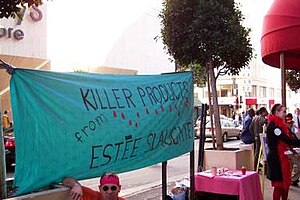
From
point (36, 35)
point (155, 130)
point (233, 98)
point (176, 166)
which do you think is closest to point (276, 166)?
point (155, 130)

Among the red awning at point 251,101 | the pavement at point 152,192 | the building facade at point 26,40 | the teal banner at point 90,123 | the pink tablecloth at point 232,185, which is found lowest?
the pavement at point 152,192

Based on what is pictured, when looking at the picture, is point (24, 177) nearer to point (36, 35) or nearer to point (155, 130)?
point (155, 130)

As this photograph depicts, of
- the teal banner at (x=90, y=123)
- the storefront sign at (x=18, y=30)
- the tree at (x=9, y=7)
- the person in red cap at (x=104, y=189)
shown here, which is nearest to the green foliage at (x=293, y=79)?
the teal banner at (x=90, y=123)

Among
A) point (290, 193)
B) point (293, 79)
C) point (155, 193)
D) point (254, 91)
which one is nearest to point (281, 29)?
point (290, 193)

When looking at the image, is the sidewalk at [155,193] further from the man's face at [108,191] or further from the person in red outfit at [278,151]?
the man's face at [108,191]

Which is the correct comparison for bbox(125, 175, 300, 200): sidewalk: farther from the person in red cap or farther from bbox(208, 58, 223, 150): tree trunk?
the person in red cap

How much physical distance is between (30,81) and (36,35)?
21.8 m

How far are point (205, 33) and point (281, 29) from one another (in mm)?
1539

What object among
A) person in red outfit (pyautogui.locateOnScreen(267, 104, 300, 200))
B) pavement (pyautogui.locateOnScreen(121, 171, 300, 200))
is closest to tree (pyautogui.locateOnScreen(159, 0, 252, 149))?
pavement (pyautogui.locateOnScreen(121, 171, 300, 200))

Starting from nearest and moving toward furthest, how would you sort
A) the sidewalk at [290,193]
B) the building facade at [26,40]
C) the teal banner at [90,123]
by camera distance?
1. the teal banner at [90,123]
2. the sidewalk at [290,193]
3. the building facade at [26,40]

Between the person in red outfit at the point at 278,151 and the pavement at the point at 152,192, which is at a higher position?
the person in red outfit at the point at 278,151

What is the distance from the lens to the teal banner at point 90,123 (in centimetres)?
334

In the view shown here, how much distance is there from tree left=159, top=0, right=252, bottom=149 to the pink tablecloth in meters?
2.93

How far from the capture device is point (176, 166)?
42.3 ft
